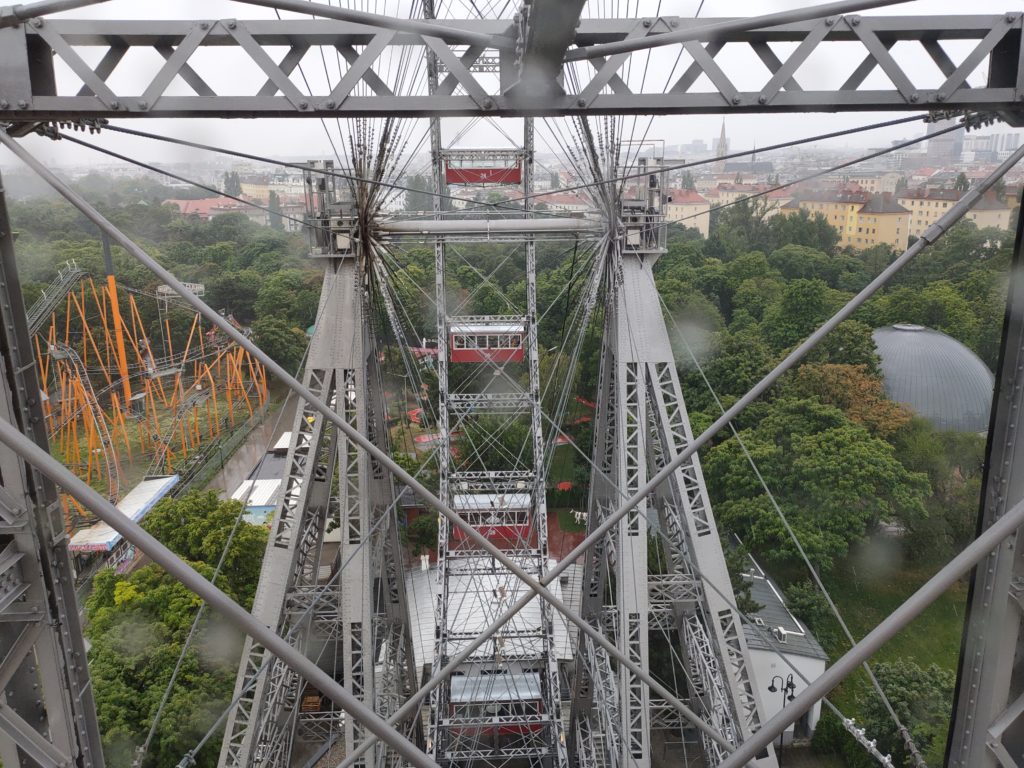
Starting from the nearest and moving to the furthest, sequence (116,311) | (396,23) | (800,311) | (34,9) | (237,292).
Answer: (34,9), (396,23), (116,311), (800,311), (237,292)

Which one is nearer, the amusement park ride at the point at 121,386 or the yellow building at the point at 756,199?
the amusement park ride at the point at 121,386

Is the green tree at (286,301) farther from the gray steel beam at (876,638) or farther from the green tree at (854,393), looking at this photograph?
the gray steel beam at (876,638)

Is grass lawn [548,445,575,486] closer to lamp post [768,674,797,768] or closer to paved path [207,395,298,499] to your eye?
paved path [207,395,298,499]

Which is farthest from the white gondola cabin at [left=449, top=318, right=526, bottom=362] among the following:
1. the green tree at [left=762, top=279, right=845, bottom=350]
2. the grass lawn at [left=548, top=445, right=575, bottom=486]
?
the green tree at [left=762, top=279, right=845, bottom=350]

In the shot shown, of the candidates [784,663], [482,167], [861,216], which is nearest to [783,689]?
[784,663]

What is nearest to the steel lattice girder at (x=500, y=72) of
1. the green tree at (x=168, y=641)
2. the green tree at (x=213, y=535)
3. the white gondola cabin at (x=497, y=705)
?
the green tree at (x=168, y=641)

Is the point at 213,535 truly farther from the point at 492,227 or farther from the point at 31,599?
the point at 31,599

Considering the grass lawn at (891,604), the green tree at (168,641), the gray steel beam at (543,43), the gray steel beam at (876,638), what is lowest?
the grass lawn at (891,604)
